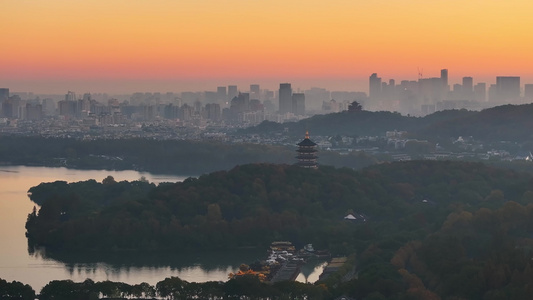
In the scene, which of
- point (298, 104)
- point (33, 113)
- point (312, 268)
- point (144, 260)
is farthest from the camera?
point (298, 104)

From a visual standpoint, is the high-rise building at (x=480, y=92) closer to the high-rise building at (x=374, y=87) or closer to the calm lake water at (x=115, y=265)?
the high-rise building at (x=374, y=87)

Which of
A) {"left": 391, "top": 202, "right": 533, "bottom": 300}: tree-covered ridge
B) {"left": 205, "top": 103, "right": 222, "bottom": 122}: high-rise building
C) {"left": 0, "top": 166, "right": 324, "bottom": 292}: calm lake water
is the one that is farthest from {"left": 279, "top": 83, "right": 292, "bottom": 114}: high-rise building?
{"left": 391, "top": 202, "right": 533, "bottom": 300}: tree-covered ridge

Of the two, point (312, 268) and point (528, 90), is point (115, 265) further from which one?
point (528, 90)

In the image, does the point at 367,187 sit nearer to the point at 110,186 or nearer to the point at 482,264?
the point at 110,186

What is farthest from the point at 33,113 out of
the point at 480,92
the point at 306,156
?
the point at 306,156

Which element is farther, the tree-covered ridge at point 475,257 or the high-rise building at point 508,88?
the high-rise building at point 508,88

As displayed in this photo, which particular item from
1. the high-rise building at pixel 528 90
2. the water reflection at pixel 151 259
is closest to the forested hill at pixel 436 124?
the water reflection at pixel 151 259

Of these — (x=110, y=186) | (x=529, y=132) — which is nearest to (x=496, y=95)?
(x=529, y=132)
